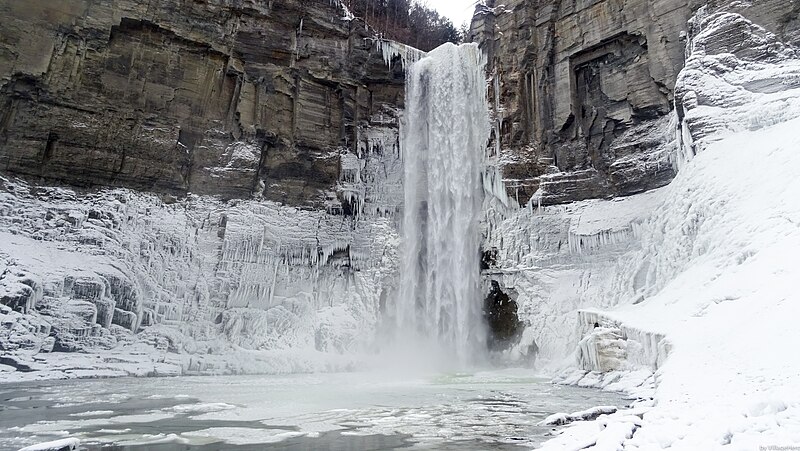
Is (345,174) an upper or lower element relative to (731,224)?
upper

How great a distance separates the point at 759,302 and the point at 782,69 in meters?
11.7

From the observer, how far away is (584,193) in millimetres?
23875

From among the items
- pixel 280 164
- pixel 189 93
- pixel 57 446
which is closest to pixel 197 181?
pixel 280 164

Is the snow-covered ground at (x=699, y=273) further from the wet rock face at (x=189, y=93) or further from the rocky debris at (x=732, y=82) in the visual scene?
the wet rock face at (x=189, y=93)

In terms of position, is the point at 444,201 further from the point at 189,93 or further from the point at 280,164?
the point at 189,93

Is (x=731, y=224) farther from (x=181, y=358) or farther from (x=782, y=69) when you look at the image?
(x=181, y=358)

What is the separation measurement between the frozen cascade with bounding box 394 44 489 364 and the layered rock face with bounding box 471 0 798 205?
1581mm

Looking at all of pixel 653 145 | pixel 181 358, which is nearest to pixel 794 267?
pixel 653 145

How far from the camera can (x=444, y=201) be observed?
26.5 meters

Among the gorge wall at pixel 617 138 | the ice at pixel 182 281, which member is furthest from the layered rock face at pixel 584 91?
the ice at pixel 182 281

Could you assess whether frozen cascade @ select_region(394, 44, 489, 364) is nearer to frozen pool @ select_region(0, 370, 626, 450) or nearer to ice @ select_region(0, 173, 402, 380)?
ice @ select_region(0, 173, 402, 380)

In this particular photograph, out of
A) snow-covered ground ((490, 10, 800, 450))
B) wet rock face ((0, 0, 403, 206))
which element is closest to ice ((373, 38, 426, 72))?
wet rock face ((0, 0, 403, 206))

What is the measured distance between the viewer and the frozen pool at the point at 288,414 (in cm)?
664

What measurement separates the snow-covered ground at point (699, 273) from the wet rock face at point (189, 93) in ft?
35.9
